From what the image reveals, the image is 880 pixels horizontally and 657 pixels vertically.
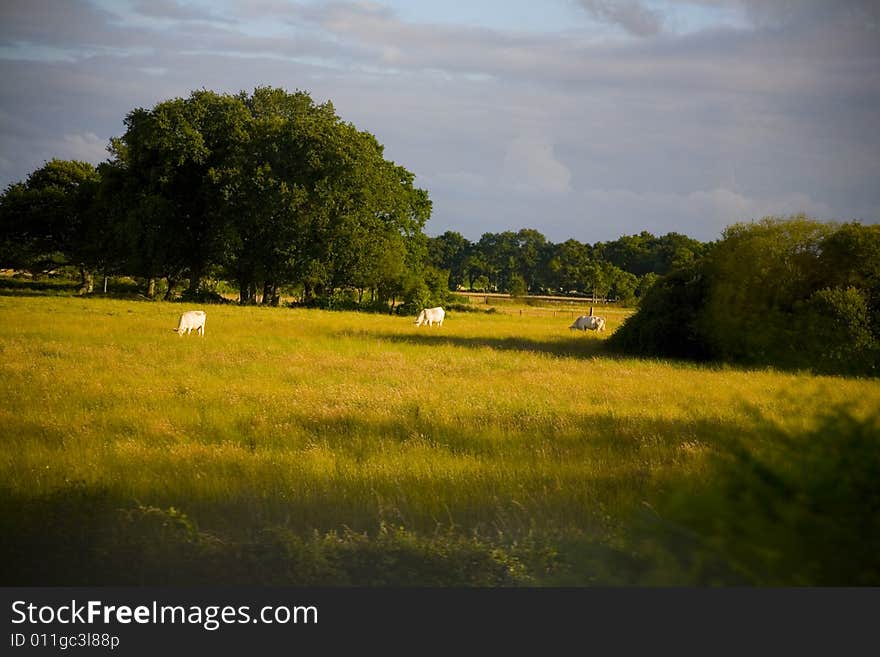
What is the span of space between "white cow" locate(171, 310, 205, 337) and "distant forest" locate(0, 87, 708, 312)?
71.3 ft

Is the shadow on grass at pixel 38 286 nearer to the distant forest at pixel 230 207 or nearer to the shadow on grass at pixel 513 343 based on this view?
the distant forest at pixel 230 207

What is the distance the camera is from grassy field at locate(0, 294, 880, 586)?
4.08m

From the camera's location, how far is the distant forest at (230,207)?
157 feet

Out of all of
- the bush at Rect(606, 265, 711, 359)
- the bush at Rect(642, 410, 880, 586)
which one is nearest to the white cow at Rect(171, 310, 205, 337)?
the bush at Rect(606, 265, 711, 359)

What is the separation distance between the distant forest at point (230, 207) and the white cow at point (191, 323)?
2174 centimetres

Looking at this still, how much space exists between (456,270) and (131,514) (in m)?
141

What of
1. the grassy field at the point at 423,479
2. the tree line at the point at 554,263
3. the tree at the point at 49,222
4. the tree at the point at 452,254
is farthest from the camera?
the tree at the point at 452,254

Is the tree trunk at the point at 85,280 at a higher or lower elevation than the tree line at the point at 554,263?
lower

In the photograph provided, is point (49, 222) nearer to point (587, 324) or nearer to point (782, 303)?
point (587, 324)

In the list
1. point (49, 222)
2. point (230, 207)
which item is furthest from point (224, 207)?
point (49, 222)

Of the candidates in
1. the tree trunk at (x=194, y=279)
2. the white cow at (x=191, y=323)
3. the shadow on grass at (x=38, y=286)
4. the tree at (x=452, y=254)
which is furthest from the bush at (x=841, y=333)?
the tree at (x=452, y=254)

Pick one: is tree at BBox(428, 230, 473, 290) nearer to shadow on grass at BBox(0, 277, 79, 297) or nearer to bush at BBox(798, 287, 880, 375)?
shadow on grass at BBox(0, 277, 79, 297)

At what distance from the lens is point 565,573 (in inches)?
227

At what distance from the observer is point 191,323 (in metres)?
25.8
